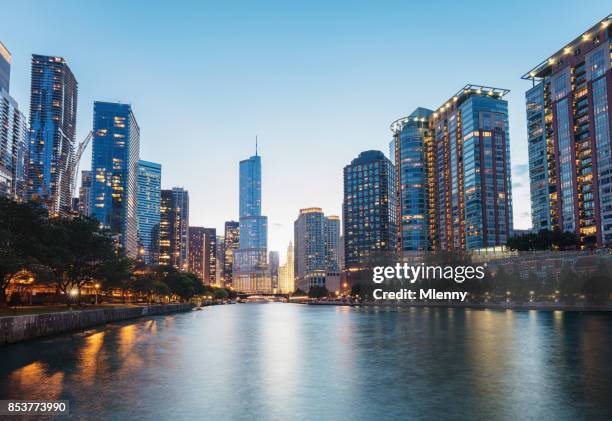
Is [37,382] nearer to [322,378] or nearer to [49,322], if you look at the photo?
[322,378]

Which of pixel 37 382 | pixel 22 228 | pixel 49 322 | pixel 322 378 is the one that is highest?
pixel 22 228

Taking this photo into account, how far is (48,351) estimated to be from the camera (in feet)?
186

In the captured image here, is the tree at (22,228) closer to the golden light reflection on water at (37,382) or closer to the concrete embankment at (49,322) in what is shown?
the concrete embankment at (49,322)

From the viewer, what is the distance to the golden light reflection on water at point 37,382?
32.7m

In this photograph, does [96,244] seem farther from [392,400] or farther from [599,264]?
[599,264]

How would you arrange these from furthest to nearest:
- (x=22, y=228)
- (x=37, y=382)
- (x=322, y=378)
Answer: (x=22, y=228) < (x=322, y=378) < (x=37, y=382)

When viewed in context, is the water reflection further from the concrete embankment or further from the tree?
the tree

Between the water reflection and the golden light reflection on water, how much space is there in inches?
2.7

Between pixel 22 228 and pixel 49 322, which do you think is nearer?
pixel 49 322

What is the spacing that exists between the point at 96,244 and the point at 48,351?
63458 millimetres

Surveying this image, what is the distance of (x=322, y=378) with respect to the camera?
4000 cm

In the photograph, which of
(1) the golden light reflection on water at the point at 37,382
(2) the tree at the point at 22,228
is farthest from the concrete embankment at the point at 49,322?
(1) the golden light reflection on water at the point at 37,382

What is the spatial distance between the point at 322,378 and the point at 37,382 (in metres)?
19.2

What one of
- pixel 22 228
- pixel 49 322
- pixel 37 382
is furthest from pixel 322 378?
pixel 22 228
